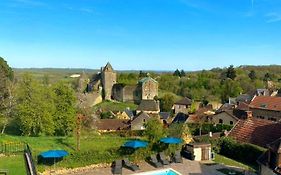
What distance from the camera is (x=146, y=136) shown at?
26594 mm

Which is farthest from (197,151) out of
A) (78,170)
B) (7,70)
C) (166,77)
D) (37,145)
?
(166,77)

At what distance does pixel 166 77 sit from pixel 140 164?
68.0m

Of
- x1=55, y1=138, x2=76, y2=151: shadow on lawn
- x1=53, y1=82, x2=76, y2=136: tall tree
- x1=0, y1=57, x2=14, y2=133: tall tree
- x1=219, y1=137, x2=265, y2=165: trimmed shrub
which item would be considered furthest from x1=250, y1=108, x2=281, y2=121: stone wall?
x1=0, y1=57, x2=14, y2=133: tall tree

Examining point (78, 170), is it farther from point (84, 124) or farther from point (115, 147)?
point (84, 124)

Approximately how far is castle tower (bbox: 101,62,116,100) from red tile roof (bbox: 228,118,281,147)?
45.6 m

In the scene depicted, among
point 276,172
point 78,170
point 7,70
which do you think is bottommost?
point 78,170

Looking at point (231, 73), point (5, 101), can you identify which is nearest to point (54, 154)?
point (5, 101)

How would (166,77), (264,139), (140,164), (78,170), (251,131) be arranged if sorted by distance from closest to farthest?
(78,170)
(140,164)
(264,139)
(251,131)
(166,77)

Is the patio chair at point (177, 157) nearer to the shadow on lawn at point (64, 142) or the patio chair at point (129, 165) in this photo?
the patio chair at point (129, 165)

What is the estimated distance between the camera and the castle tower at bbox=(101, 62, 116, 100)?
72.7 meters

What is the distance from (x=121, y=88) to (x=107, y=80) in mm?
3633

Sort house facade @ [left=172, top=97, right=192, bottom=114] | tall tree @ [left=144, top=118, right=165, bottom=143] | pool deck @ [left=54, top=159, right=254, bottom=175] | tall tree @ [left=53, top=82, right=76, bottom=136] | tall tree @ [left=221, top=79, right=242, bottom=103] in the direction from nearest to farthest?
pool deck @ [left=54, top=159, right=254, bottom=175], tall tree @ [left=144, top=118, right=165, bottom=143], tall tree @ [left=53, top=82, right=76, bottom=136], house facade @ [left=172, top=97, right=192, bottom=114], tall tree @ [left=221, top=79, right=242, bottom=103]

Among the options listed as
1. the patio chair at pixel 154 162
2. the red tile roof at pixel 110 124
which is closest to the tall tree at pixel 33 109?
the patio chair at pixel 154 162

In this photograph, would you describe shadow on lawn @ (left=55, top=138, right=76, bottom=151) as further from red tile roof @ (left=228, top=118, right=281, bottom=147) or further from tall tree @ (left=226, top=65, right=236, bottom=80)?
tall tree @ (left=226, top=65, right=236, bottom=80)
